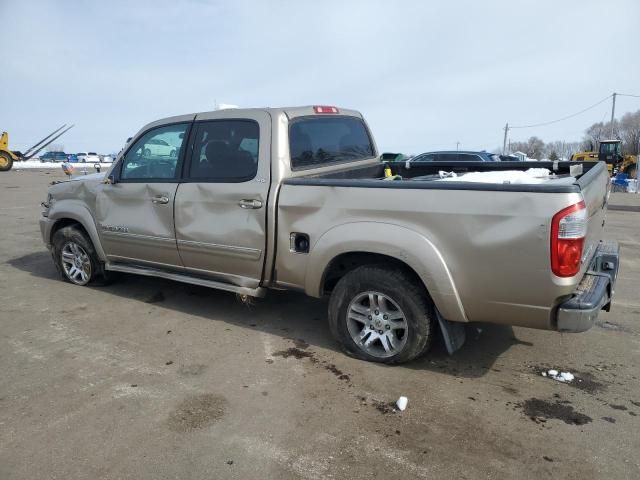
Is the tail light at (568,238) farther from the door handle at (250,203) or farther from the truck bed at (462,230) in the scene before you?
the door handle at (250,203)

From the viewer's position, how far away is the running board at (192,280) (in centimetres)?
415

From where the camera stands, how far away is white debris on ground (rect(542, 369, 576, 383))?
3426 mm

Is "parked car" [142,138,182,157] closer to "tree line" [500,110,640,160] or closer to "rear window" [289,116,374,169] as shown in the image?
"rear window" [289,116,374,169]

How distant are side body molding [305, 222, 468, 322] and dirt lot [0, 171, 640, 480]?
0.64 metres

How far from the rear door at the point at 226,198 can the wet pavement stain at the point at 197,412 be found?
1.17 meters

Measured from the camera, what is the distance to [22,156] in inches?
1385

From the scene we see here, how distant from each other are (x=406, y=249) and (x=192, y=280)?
220 centimetres

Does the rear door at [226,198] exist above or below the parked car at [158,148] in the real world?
below

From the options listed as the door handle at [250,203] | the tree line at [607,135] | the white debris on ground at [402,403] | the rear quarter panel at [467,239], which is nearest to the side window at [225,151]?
the door handle at [250,203]

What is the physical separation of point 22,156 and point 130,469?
39.4m

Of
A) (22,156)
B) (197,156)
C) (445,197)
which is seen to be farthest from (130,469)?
(22,156)

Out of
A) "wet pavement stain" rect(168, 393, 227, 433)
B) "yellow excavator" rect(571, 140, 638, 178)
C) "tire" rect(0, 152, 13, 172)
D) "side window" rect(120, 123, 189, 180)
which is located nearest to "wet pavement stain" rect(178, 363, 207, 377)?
"wet pavement stain" rect(168, 393, 227, 433)

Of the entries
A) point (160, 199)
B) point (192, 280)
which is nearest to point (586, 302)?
point (192, 280)

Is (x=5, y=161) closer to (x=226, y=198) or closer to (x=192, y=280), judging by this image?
(x=192, y=280)
